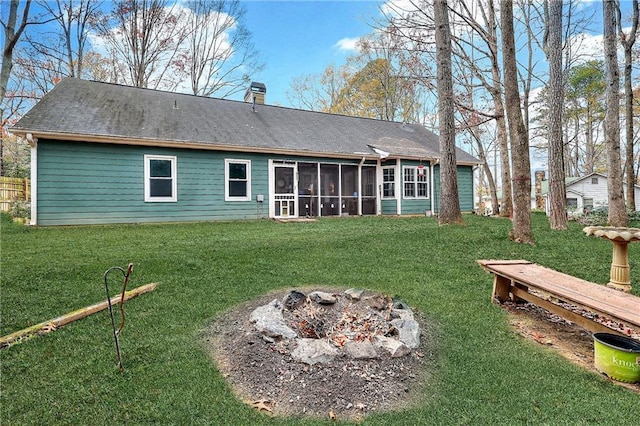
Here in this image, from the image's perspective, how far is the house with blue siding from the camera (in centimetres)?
855

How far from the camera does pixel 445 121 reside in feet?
25.8

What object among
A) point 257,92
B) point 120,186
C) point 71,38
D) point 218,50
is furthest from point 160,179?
point 71,38

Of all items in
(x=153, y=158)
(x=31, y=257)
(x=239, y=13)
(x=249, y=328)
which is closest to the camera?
(x=249, y=328)

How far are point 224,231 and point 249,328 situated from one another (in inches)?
208

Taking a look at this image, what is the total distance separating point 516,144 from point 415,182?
7041mm

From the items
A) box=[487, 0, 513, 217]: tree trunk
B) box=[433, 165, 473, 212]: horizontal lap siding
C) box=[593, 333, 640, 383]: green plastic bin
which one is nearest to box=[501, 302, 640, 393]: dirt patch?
box=[593, 333, 640, 383]: green plastic bin

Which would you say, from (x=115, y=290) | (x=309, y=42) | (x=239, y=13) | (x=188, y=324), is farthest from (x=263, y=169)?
(x=239, y=13)

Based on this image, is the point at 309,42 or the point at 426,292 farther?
the point at 309,42

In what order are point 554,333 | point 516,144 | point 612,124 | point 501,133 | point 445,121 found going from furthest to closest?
point 501,133, point 612,124, point 445,121, point 516,144, point 554,333

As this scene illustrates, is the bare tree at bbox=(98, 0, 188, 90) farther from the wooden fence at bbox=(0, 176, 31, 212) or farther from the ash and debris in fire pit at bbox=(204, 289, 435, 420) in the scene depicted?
the ash and debris in fire pit at bbox=(204, 289, 435, 420)

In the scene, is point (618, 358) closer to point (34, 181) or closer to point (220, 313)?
point (220, 313)

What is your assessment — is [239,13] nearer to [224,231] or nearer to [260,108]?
[260,108]

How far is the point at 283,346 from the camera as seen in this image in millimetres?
2498

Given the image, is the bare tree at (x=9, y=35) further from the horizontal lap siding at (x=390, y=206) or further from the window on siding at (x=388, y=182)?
the horizontal lap siding at (x=390, y=206)
